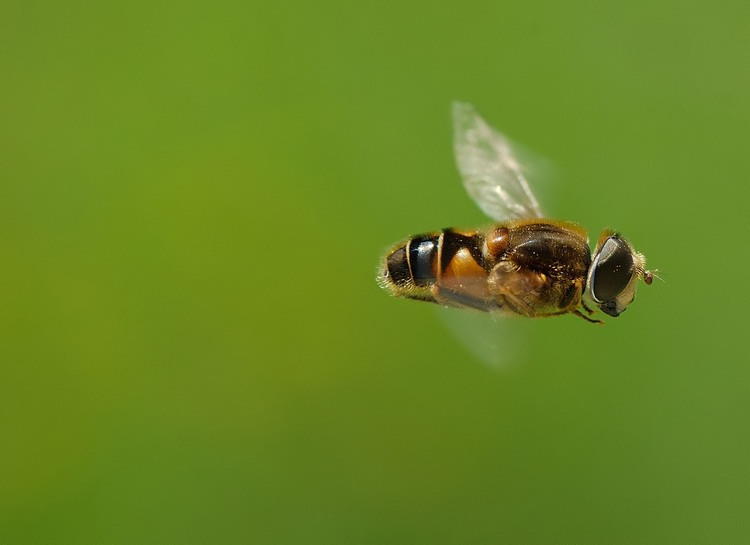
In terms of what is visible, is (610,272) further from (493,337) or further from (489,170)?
(489,170)

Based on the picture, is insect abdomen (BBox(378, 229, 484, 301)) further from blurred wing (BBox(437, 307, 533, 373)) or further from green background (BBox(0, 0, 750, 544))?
green background (BBox(0, 0, 750, 544))

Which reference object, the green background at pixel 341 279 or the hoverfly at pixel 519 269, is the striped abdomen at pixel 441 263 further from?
the green background at pixel 341 279

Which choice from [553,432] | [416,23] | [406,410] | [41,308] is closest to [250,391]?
[406,410]

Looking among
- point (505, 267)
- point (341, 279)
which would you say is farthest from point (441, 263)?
point (341, 279)

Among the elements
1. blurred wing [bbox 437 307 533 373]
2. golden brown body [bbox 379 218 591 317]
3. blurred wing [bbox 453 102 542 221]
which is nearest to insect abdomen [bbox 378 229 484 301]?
golden brown body [bbox 379 218 591 317]

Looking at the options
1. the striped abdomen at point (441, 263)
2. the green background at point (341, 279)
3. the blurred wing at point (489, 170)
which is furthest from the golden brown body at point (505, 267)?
the green background at point (341, 279)
